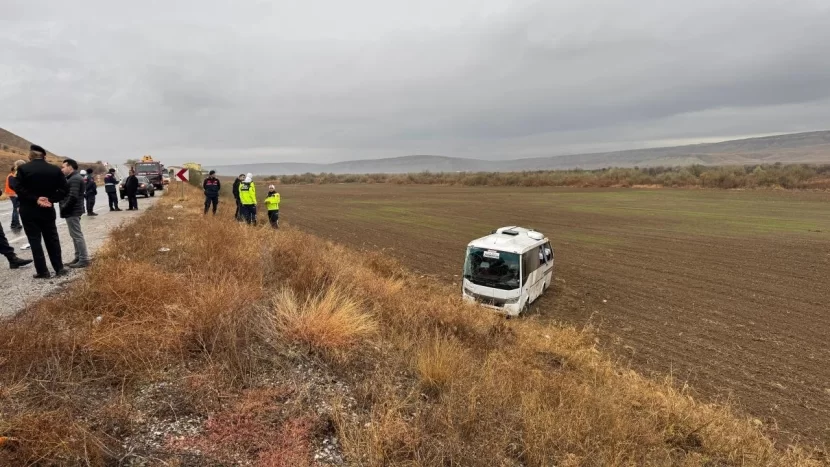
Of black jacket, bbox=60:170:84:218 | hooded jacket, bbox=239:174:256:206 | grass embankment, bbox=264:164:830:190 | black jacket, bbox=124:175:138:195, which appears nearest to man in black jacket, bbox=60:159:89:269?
black jacket, bbox=60:170:84:218

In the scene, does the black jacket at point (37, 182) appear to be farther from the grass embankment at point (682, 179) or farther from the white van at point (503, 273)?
the grass embankment at point (682, 179)

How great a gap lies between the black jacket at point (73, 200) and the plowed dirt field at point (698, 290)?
10118 mm

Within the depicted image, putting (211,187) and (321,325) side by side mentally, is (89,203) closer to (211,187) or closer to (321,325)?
(211,187)

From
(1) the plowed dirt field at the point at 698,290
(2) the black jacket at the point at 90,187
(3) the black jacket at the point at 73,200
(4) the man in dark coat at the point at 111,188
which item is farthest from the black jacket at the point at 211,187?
(3) the black jacket at the point at 73,200

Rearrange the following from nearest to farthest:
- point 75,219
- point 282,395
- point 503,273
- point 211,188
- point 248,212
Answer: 1. point 282,395
2. point 75,219
3. point 503,273
4. point 248,212
5. point 211,188

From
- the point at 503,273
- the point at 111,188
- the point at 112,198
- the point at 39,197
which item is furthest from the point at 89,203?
the point at 503,273

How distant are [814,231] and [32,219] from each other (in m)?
35.5

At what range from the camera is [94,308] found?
15.8 feet

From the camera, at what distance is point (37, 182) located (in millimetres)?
6617

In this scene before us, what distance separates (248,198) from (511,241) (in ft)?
33.3

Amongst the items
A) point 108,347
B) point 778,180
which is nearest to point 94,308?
point 108,347

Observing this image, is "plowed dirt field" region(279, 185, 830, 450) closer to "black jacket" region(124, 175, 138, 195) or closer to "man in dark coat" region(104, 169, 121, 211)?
"black jacket" region(124, 175, 138, 195)

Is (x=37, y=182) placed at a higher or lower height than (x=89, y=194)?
higher

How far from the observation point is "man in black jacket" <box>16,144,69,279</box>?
21.6 feet
